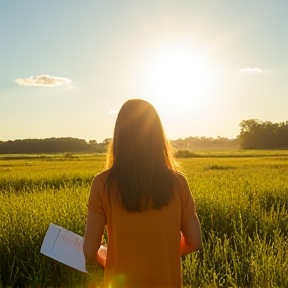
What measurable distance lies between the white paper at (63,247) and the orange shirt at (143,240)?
0.38 metres

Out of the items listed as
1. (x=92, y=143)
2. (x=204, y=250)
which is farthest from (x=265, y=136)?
(x=204, y=250)

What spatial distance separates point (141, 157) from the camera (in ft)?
7.33

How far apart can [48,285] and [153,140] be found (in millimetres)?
3375

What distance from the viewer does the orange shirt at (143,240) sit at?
7.39 ft

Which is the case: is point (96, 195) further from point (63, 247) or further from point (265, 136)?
point (265, 136)

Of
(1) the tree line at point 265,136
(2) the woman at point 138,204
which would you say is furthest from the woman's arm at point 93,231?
(1) the tree line at point 265,136

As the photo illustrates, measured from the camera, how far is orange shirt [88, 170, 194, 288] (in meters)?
2.25

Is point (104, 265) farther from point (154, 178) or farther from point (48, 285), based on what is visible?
point (48, 285)

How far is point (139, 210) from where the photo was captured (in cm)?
223

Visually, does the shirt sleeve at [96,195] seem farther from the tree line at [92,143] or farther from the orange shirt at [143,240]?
the tree line at [92,143]

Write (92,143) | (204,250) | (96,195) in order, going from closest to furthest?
(96,195) → (204,250) → (92,143)

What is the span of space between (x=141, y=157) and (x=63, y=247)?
33.1 inches

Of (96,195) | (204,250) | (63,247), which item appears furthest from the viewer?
(204,250)

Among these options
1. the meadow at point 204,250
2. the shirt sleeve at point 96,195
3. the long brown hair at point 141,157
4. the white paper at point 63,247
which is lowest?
the meadow at point 204,250
